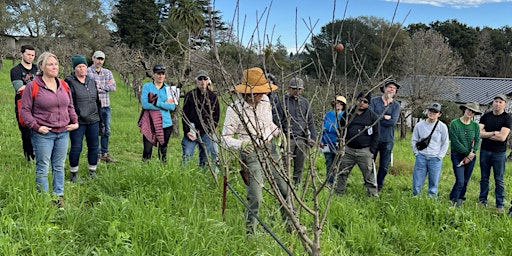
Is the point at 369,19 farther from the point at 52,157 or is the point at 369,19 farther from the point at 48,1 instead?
the point at 52,157

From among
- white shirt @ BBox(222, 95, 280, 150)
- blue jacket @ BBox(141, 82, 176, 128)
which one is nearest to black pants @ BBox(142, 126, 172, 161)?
blue jacket @ BBox(141, 82, 176, 128)

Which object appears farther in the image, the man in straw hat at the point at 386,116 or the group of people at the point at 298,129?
the man in straw hat at the point at 386,116

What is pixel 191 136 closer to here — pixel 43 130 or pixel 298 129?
pixel 298 129

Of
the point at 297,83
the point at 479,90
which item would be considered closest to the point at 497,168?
the point at 297,83

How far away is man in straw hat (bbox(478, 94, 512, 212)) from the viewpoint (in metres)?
4.81

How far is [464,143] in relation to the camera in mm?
4891

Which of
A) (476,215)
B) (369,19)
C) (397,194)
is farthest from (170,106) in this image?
(369,19)

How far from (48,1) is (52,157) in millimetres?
32723

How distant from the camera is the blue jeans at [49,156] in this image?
3.37m

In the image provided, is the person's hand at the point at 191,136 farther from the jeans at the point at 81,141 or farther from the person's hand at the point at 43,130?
the person's hand at the point at 43,130

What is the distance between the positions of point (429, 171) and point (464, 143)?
0.56 m

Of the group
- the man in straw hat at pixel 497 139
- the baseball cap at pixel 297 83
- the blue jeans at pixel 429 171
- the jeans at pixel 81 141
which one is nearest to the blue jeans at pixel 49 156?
the jeans at pixel 81 141

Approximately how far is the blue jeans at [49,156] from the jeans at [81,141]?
51 centimetres

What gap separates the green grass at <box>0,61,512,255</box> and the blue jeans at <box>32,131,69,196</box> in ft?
0.41
